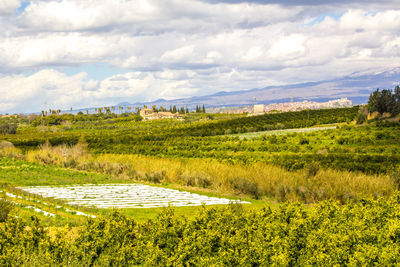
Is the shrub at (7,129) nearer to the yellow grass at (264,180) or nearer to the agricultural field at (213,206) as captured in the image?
the agricultural field at (213,206)

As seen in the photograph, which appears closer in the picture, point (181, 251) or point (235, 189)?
point (181, 251)

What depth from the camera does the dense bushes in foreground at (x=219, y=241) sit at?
779 centimetres

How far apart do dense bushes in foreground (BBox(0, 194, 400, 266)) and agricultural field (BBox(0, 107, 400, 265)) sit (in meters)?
0.03

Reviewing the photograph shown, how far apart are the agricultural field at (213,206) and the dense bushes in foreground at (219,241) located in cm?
3

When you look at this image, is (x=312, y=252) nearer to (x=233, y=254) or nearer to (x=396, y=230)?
(x=233, y=254)

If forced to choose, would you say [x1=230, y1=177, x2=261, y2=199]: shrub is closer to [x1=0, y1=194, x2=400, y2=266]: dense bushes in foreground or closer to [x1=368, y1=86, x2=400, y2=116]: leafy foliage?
[x1=0, y1=194, x2=400, y2=266]: dense bushes in foreground

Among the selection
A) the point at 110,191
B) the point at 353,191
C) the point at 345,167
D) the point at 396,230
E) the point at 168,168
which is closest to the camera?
the point at 396,230

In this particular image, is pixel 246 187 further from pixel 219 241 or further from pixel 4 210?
pixel 4 210

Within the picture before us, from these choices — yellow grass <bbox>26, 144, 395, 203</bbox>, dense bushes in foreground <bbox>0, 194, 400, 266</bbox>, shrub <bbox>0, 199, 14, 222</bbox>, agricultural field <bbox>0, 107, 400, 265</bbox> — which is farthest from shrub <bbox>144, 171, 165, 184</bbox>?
dense bushes in foreground <bbox>0, 194, 400, 266</bbox>

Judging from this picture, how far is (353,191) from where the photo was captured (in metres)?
18.3

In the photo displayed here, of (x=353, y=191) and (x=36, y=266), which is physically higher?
(x=36, y=266)

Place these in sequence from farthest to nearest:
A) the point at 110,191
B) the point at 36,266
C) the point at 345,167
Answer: the point at 345,167, the point at 110,191, the point at 36,266

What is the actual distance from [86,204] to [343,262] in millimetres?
11047

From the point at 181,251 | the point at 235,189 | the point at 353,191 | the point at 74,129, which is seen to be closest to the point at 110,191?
the point at 235,189
